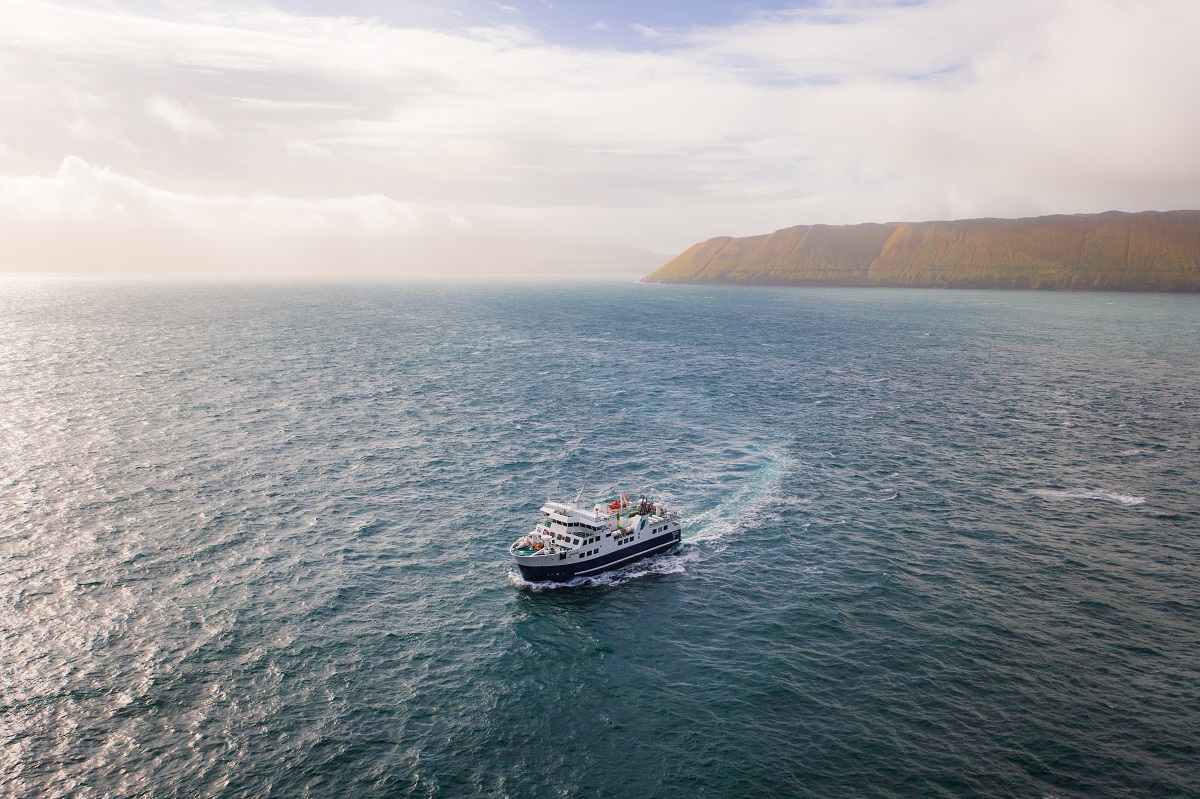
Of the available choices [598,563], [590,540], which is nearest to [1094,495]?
[598,563]

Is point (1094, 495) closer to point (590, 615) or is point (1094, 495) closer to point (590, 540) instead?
point (590, 540)

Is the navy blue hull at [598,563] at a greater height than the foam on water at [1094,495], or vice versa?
the foam on water at [1094,495]

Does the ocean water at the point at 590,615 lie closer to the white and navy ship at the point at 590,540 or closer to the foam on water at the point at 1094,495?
the foam on water at the point at 1094,495

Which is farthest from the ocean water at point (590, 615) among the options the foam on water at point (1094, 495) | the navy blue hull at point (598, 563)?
the navy blue hull at point (598, 563)

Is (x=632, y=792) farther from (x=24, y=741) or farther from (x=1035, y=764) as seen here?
(x=24, y=741)

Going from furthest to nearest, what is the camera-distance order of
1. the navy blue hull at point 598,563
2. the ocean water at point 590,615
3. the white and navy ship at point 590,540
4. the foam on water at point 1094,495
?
the foam on water at point 1094,495, the white and navy ship at point 590,540, the navy blue hull at point 598,563, the ocean water at point 590,615

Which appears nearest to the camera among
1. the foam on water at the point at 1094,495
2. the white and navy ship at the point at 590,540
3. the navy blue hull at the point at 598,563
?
the navy blue hull at the point at 598,563
